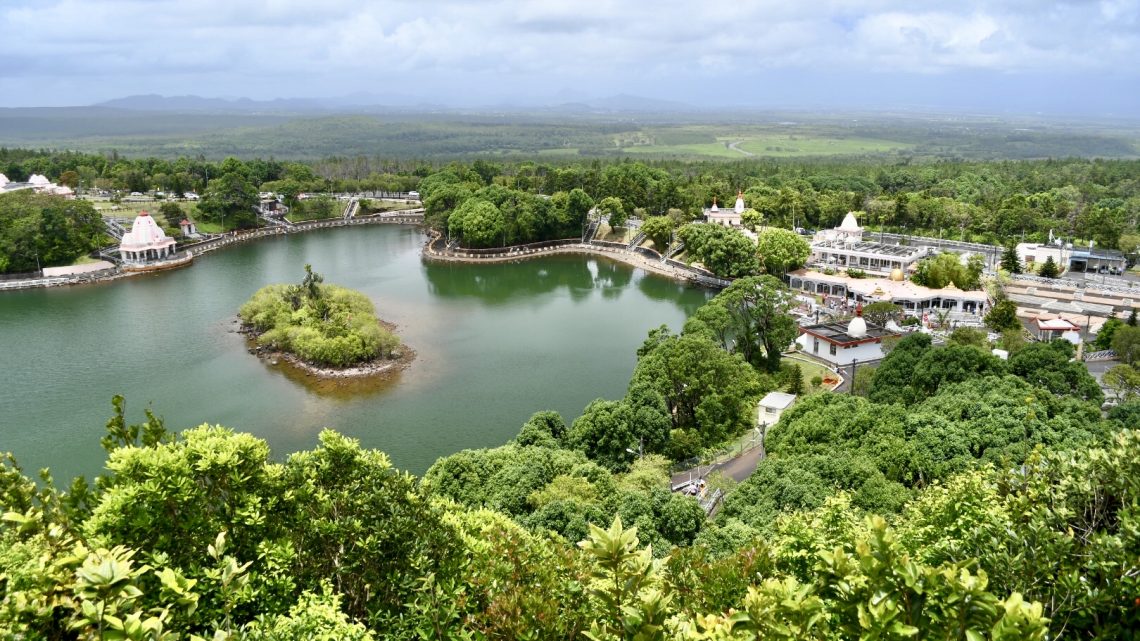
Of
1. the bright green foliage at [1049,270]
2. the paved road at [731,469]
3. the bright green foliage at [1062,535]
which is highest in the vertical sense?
the bright green foliage at [1062,535]

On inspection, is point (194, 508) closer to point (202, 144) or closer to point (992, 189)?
point (992, 189)

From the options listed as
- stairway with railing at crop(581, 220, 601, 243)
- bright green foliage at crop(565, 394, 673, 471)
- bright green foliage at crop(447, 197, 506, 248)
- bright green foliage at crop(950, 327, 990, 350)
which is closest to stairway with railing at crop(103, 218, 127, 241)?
bright green foliage at crop(447, 197, 506, 248)

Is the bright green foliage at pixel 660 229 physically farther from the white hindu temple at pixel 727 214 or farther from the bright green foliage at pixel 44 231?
the bright green foliage at pixel 44 231

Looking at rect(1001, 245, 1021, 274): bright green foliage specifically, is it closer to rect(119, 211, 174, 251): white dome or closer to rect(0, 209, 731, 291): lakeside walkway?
rect(0, 209, 731, 291): lakeside walkway

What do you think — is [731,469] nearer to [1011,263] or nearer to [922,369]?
[922,369]

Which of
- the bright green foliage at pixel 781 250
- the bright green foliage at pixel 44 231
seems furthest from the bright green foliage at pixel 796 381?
the bright green foliage at pixel 44 231

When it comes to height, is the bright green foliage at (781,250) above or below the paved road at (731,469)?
above

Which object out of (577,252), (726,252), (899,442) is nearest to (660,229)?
(577,252)
